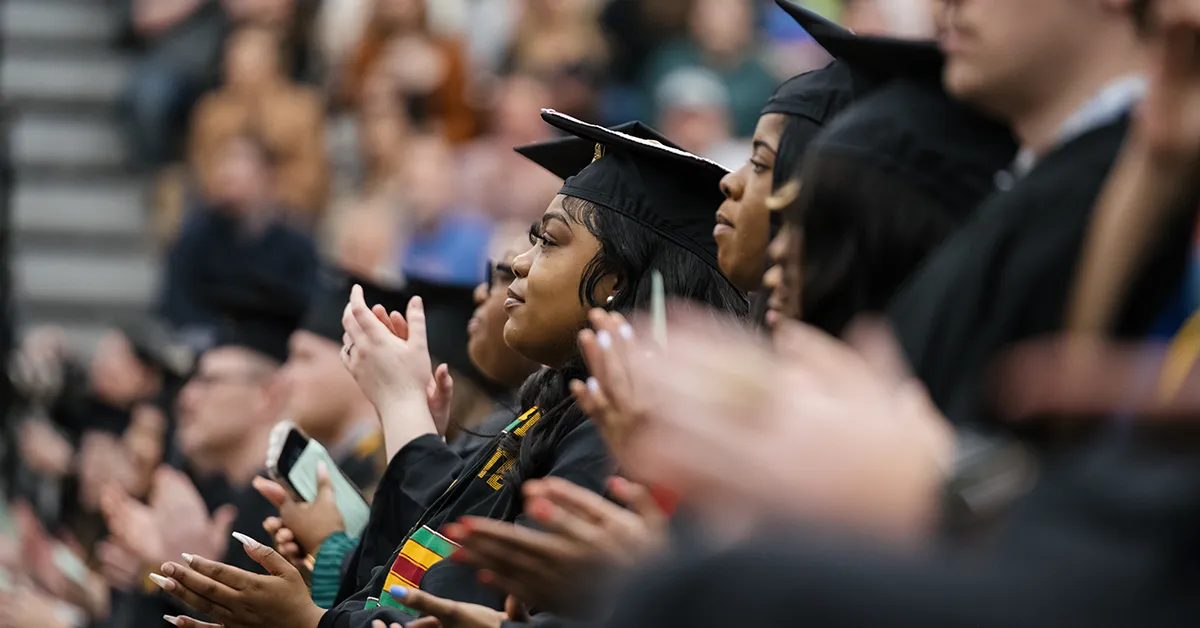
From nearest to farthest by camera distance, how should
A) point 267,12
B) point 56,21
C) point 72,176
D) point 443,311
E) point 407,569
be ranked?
1. point 407,569
2. point 443,311
3. point 267,12
4. point 72,176
5. point 56,21

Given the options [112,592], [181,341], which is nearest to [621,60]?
[181,341]

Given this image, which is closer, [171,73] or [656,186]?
[656,186]

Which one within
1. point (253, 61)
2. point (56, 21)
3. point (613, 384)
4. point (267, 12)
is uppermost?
point (56, 21)

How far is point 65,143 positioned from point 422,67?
3747mm

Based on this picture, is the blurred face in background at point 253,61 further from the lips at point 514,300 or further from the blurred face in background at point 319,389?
the lips at point 514,300

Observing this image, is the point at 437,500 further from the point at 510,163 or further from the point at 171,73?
the point at 171,73

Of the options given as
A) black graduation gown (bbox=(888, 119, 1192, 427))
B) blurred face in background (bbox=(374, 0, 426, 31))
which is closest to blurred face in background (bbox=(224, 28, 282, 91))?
blurred face in background (bbox=(374, 0, 426, 31))

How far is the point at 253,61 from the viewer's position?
11.0m

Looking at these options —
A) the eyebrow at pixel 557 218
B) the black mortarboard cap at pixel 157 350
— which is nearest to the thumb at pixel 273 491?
the eyebrow at pixel 557 218

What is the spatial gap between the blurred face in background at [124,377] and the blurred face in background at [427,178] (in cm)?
178

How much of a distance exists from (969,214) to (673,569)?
1.02 meters

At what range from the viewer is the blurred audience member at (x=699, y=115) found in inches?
353

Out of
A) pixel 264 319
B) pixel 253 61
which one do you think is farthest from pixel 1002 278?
pixel 253 61

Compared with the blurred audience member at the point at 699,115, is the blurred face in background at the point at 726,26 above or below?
above
